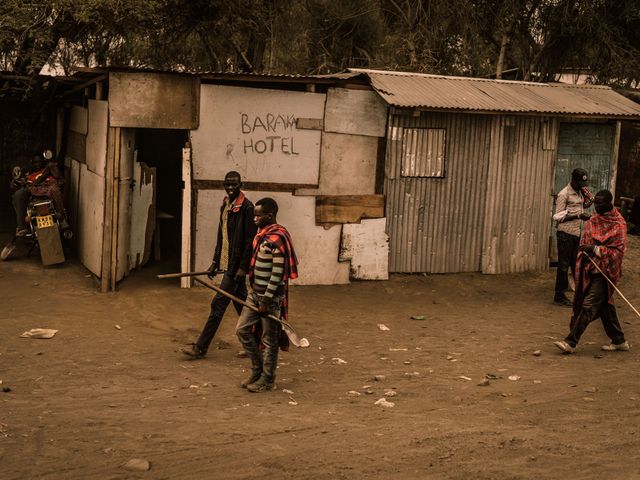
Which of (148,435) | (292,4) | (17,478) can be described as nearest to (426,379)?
(148,435)

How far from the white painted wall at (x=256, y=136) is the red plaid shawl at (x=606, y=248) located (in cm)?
409

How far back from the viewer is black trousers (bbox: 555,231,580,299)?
11.5 m

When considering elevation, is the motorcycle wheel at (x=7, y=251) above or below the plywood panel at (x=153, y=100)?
below

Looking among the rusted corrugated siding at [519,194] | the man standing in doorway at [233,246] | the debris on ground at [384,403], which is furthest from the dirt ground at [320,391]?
the rusted corrugated siding at [519,194]

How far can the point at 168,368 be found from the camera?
8.23 metres

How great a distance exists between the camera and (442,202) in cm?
1272

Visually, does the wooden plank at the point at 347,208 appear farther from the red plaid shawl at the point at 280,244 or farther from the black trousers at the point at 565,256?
the red plaid shawl at the point at 280,244

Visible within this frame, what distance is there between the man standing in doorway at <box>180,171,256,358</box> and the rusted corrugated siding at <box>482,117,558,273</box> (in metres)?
5.71

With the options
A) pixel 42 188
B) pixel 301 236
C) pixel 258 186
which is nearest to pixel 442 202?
pixel 301 236

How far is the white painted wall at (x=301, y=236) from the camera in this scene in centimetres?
1142

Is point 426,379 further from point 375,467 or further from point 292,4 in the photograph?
point 292,4

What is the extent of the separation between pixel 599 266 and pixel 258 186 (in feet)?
15.2

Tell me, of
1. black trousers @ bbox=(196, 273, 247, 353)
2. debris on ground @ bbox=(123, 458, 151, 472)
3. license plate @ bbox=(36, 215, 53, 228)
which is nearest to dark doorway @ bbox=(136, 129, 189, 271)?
license plate @ bbox=(36, 215, 53, 228)

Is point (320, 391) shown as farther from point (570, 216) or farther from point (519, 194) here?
point (519, 194)
